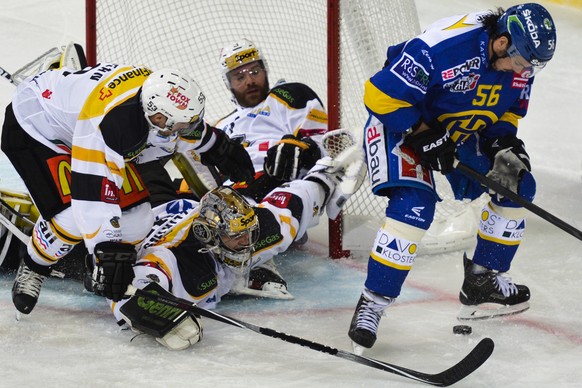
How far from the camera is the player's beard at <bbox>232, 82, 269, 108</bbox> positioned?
458 cm

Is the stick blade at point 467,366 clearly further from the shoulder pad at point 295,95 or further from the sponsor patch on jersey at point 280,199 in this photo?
the shoulder pad at point 295,95

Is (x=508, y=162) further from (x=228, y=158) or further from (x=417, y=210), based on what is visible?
(x=228, y=158)

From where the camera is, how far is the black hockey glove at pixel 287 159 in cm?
423

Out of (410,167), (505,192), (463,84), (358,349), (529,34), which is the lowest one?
(358,349)

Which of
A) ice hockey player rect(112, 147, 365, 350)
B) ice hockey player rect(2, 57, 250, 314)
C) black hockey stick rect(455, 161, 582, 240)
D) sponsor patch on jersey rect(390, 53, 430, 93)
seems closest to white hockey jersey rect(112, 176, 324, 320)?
ice hockey player rect(112, 147, 365, 350)

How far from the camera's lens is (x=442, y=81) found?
3.25 metres

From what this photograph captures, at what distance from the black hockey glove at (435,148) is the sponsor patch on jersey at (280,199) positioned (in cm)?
76

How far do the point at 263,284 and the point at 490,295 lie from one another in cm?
80

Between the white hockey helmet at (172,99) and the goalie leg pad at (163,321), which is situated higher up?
the white hockey helmet at (172,99)

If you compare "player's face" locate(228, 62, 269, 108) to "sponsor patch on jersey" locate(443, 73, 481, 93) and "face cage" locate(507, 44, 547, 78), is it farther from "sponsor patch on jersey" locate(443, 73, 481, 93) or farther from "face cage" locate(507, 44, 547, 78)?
"face cage" locate(507, 44, 547, 78)

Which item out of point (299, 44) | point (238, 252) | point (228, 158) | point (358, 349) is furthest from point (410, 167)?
point (299, 44)

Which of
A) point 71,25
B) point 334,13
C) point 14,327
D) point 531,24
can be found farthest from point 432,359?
point 71,25

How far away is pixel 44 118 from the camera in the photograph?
361 centimetres

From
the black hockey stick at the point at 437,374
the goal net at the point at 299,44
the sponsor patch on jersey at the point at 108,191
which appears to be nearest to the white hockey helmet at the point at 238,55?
the goal net at the point at 299,44
